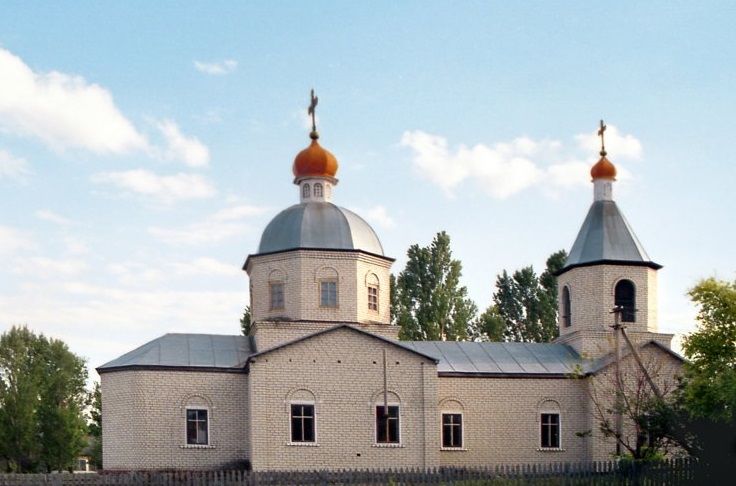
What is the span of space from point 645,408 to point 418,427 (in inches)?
245

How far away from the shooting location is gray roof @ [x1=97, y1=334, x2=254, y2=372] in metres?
32.0

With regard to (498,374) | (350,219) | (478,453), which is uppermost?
(350,219)

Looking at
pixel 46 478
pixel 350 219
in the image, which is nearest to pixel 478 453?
pixel 350 219

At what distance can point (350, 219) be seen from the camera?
34344mm

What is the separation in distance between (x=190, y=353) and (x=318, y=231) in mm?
5211

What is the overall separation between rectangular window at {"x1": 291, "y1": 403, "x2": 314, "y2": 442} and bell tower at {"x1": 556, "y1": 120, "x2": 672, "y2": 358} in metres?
9.12

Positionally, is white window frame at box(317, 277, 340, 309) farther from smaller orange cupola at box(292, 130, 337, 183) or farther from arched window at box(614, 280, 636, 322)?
arched window at box(614, 280, 636, 322)

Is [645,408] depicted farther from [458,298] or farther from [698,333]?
[458,298]

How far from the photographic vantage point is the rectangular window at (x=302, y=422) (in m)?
31.0

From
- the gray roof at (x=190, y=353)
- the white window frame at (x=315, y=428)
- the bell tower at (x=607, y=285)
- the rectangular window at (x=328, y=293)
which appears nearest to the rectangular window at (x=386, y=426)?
the white window frame at (x=315, y=428)

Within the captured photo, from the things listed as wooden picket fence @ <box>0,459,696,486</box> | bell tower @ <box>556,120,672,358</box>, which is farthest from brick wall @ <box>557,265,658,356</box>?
wooden picket fence @ <box>0,459,696,486</box>

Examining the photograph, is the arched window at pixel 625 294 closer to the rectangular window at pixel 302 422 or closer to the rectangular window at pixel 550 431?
the rectangular window at pixel 550 431

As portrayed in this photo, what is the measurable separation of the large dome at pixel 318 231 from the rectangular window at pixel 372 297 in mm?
1104

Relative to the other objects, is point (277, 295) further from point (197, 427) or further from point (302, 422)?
point (197, 427)
